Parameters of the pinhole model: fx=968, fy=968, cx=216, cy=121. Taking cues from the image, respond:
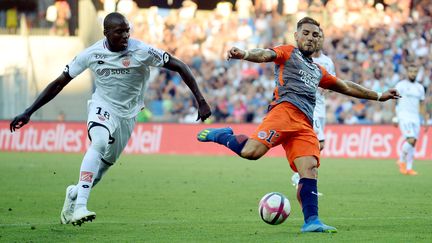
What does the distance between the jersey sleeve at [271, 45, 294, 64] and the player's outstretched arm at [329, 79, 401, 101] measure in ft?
2.76

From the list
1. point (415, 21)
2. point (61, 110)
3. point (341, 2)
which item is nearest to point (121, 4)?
point (61, 110)

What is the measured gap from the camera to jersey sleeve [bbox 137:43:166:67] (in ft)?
36.0

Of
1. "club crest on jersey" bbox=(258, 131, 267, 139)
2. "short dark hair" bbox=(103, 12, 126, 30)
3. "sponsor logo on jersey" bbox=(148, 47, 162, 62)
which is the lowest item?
"club crest on jersey" bbox=(258, 131, 267, 139)

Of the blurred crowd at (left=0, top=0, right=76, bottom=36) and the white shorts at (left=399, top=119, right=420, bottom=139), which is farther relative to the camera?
the blurred crowd at (left=0, top=0, right=76, bottom=36)

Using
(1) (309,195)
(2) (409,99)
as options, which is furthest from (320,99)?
(1) (309,195)

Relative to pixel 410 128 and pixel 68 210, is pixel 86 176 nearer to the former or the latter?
pixel 68 210

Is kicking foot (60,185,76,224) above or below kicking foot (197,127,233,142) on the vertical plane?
below

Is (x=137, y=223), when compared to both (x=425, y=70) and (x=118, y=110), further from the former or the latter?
(x=425, y=70)

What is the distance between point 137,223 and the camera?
37.5 ft

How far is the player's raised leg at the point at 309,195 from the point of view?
405 inches

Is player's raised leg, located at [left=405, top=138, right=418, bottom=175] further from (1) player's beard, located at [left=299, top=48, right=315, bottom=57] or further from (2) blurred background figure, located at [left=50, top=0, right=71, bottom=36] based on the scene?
(2) blurred background figure, located at [left=50, top=0, right=71, bottom=36]

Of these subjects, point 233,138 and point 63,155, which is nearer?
point 233,138

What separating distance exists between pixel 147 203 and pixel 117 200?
0.74 m

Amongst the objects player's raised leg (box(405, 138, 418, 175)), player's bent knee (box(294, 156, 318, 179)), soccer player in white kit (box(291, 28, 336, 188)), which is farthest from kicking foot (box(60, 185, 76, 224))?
player's raised leg (box(405, 138, 418, 175))
